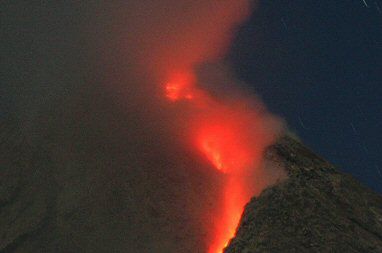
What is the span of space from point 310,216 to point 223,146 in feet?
21.7

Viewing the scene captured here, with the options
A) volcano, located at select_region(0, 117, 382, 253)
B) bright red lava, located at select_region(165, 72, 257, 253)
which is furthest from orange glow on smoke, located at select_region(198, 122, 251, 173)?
volcano, located at select_region(0, 117, 382, 253)

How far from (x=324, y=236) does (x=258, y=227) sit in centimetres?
208

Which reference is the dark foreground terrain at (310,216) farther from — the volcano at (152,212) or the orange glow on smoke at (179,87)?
the orange glow on smoke at (179,87)

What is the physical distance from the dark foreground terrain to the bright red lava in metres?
1.41

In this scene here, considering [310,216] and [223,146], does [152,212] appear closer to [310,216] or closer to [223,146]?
[223,146]

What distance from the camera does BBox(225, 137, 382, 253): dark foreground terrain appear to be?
1197cm

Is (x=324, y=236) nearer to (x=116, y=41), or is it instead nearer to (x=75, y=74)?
(x=75, y=74)

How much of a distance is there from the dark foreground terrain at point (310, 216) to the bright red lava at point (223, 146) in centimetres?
141

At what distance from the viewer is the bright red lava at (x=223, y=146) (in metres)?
15.1

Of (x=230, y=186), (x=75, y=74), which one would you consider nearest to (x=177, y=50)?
(x=75, y=74)

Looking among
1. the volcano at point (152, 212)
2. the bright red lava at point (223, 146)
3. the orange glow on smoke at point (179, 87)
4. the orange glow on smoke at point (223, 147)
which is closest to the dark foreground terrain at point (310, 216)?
the volcano at point (152, 212)

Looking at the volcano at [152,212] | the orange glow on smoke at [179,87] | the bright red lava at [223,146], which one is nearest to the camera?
the volcano at [152,212]

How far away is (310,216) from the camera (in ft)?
41.4

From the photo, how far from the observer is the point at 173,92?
22250 millimetres
